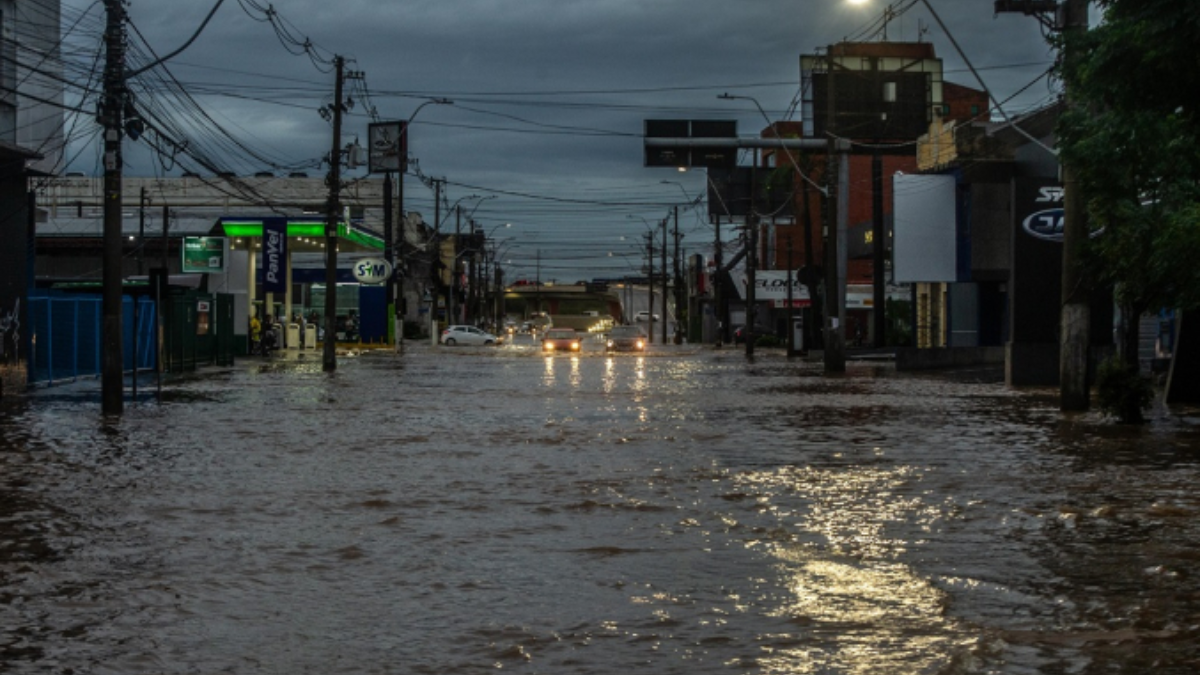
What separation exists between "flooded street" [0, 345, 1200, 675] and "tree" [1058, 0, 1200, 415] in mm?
2613

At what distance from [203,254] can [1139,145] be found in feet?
150

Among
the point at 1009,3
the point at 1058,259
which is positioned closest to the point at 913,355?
the point at 1058,259

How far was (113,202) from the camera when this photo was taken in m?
25.7

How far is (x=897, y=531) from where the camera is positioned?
1198 cm

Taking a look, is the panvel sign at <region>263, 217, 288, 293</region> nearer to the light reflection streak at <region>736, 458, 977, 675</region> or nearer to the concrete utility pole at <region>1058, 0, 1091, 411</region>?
the concrete utility pole at <region>1058, 0, 1091, 411</region>

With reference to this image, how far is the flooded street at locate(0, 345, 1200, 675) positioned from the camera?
7.84 m

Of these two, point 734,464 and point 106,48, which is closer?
point 734,464

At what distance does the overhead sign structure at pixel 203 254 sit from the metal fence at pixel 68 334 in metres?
21.3

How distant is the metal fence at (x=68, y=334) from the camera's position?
32.1m

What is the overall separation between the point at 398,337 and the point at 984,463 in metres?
51.2

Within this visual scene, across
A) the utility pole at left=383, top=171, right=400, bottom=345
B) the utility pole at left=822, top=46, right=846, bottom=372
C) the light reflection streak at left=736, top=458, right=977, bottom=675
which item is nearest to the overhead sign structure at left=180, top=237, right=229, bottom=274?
the utility pole at left=383, top=171, right=400, bottom=345

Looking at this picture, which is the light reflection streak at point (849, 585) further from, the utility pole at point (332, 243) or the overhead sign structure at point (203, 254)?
the overhead sign structure at point (203, 254)

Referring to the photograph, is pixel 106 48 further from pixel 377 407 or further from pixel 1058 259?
Answer: pixel 1058 259

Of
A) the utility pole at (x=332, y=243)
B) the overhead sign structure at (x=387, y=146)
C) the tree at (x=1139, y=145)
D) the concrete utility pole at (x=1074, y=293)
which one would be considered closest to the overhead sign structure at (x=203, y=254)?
the utility pole at (x=332, y=243)
